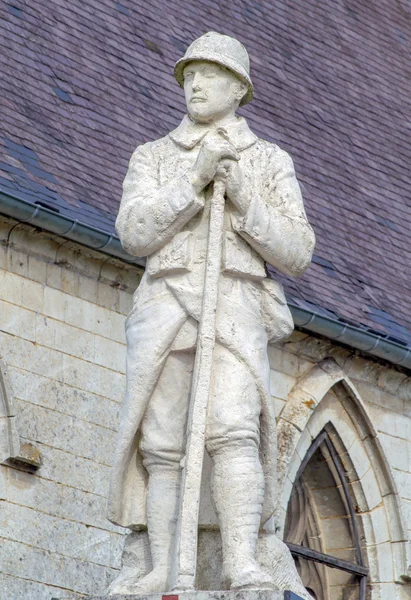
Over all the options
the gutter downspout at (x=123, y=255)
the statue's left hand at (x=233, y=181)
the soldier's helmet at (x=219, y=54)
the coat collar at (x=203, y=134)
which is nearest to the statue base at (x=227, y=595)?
the statue's left hand at (x=233, y=181)

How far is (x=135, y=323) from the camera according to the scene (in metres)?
9.12

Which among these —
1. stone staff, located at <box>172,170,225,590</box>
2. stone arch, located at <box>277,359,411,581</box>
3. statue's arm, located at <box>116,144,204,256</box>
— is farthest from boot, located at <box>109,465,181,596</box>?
stone arch, located at <box>277,359,411,581</box>

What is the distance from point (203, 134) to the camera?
9.31 metres

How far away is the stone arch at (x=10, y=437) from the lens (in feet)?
44.8

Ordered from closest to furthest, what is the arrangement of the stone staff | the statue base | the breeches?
1. the statue base
2. the stone staff
3. the breeches

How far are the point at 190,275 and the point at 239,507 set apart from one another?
949mm

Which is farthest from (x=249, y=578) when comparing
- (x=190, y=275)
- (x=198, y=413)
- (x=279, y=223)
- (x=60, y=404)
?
(x=60, y=404)

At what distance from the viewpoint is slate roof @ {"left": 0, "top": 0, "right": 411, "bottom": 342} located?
49.0 ft

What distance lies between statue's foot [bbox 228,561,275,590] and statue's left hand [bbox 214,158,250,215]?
142 cm

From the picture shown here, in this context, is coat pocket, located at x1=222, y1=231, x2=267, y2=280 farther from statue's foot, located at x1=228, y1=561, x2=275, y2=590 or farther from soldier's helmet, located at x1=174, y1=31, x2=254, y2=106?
statue's foot, located at x1=228, y1=561, x2=275, y2=590

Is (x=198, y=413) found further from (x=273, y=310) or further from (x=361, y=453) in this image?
(x=361, y=453)

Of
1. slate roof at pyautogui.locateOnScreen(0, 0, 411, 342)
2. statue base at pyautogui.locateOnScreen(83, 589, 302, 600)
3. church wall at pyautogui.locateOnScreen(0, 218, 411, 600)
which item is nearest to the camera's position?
statue base at pyautogui.locateOnScreen(83, 589, 302, 600)

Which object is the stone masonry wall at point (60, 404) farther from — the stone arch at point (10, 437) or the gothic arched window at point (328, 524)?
the gothic arched window at point (328, 524)

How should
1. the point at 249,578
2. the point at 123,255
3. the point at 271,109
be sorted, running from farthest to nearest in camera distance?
the point at 271,109, the point at 123,255, the point at 249,578
